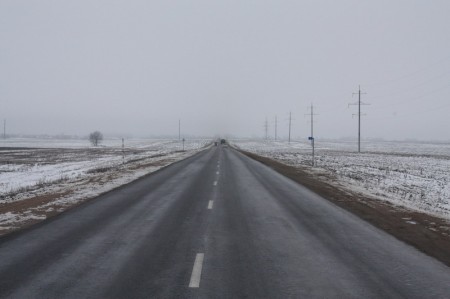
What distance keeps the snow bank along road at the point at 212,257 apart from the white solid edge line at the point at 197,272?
0.02 meters

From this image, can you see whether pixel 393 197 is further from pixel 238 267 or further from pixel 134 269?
pixel 134 269

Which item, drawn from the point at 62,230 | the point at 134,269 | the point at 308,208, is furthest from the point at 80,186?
the point at 134,269

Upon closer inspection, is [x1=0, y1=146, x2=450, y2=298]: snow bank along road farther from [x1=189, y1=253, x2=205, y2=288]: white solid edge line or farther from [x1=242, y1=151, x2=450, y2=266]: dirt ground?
[x1=242, y1=151, x2=450, y2=266]: dirt ground

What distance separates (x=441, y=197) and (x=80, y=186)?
16655 millimetres

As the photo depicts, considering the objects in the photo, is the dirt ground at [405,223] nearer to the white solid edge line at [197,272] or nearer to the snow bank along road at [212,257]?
the snow bank along road at [212,257]

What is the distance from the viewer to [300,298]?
5367mm

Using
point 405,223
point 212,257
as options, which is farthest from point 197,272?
point 405,223

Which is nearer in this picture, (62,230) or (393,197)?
(62,230)

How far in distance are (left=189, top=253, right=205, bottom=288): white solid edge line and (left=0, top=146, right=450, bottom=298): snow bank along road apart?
0.02 m

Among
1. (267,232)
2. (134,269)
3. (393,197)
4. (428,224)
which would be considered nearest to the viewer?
(134,269)

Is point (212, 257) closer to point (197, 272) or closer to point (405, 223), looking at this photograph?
point (197, 272)

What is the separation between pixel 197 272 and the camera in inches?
251

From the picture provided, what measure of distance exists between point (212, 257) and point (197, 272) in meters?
0.90

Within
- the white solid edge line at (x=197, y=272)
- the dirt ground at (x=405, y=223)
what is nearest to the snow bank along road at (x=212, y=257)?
the white solid edge line at (x=197, y=272)
